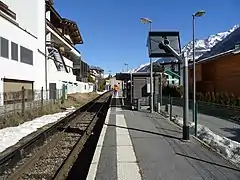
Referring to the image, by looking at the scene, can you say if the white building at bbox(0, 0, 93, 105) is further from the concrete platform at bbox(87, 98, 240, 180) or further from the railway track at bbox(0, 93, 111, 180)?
the concrete platform at bbox(87, 98, 240, 180)

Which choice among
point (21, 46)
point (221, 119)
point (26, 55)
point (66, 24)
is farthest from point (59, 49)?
point (221, 119)

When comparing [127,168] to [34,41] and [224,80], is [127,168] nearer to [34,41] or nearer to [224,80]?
[224,80]

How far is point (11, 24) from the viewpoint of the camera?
30359mm

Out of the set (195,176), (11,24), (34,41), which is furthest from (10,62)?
(195,176)

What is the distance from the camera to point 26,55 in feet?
116

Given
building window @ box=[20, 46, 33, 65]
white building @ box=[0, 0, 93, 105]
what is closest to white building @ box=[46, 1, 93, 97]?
white building @ box=[0, 0, 93, 105]

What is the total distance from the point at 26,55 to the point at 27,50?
0.66 meters

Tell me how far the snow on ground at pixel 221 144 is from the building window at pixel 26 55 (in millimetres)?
24456

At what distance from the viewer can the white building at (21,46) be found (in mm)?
28906

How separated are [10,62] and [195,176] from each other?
85.2 ft

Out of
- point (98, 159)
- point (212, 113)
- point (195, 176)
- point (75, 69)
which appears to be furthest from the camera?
point (75, 69)

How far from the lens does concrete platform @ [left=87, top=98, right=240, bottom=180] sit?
7.21 meters

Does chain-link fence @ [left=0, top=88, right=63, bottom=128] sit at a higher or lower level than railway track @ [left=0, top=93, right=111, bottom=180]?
higher

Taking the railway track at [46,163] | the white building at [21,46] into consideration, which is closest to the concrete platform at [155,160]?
the railway track at [46,163]
